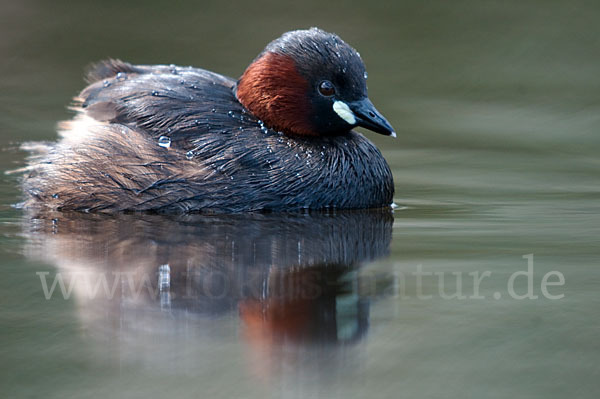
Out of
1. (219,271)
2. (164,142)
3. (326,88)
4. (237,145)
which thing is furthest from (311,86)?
(219,271)

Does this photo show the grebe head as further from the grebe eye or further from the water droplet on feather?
the water droplet on feather

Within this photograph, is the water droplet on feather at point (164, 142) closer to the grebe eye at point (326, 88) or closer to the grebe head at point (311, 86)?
the grebe head at point (311, 86)

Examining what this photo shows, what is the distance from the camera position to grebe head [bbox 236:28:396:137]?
6.25 meters

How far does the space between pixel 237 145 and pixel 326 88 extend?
706mm

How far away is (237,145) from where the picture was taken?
6156mm

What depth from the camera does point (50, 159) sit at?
6555mm

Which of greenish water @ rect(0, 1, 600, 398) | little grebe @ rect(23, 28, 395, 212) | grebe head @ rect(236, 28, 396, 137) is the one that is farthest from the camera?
grebe head @ rect(236, 28, 396, 137)

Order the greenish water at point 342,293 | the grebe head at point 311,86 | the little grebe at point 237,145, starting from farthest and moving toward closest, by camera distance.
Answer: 1. the grebe head at point 311,86
2. the little grebe at point 237,145
3. the greenish water at point 342,293

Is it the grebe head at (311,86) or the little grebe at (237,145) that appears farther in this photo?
the grebe head at (311,86)

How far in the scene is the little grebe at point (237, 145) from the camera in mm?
6109

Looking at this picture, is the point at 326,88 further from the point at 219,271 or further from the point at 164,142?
the point at 219,271

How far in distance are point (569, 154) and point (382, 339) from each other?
4.64 m

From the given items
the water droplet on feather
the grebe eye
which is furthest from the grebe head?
the water droplet on feather

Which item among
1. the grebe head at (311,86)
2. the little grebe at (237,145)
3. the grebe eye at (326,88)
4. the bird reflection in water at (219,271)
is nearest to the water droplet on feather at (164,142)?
the little grebe at (237,145)
